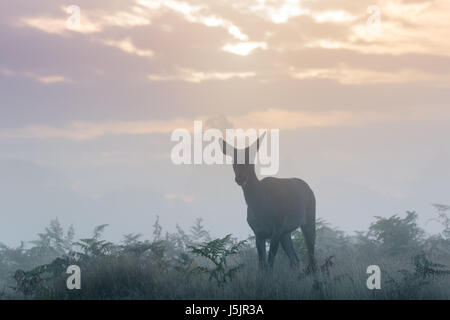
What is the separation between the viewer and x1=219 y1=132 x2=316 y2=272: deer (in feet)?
42.2

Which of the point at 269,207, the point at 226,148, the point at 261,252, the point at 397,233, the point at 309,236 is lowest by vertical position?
the point at 261,252

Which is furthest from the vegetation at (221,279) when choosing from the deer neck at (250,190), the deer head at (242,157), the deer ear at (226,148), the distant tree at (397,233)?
the deer ear at (226,148)

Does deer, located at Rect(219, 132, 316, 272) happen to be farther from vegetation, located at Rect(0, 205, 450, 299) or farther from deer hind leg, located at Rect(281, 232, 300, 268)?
vegetation, located at Rect(0, 205, 450, 299)

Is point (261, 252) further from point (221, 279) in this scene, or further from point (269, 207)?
point (221, 279)

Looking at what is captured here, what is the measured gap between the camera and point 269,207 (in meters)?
13.2

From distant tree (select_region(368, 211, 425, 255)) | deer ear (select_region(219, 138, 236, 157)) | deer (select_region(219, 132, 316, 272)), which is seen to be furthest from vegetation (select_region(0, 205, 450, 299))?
deer ear (select_region(219, 138, 236, 157))

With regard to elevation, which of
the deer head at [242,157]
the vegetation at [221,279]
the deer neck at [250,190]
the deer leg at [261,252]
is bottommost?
the vegetation at [221,279]

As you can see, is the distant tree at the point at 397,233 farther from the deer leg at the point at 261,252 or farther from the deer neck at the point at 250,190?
the deer neck at the point at 250,190

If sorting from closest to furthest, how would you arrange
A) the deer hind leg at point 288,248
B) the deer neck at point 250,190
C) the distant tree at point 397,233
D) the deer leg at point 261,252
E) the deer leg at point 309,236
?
1. the deer leg at point 261,252
2. the deer neck at point 250,190
3. the deer hind leg at point 288,248
4. the deer leg at point 309,236
5. the distant tree at point 397,233

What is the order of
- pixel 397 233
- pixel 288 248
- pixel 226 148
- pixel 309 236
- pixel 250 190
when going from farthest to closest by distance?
1. pixel 397 233
2. pixel 309 236
3. pixel 288 248
4. pixel 250 190
5. pixel 226 148

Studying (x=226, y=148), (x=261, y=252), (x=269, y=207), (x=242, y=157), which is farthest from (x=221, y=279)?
(x=226, y=148)

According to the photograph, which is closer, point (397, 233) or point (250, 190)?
point (250, 190)

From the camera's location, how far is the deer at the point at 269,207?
1287 centimetres
